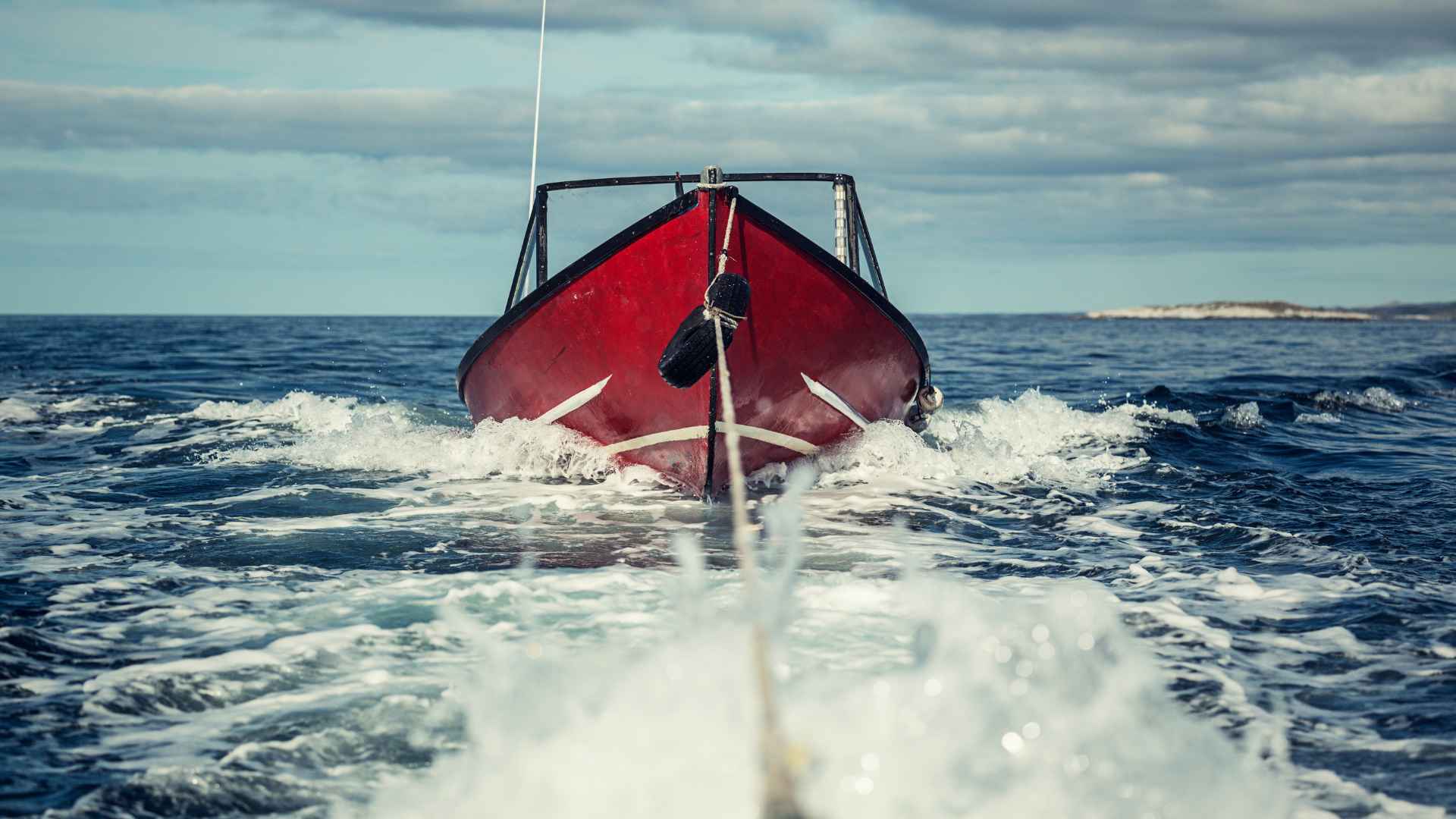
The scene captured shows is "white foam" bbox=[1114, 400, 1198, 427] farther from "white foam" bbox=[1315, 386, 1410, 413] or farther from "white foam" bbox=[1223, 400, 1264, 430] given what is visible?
"white foam" bbox=[1315, 386, 1410, 413]

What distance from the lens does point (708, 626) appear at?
2838 mm

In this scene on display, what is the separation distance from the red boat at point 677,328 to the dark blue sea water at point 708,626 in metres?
0.41

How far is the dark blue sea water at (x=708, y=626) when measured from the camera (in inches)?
108

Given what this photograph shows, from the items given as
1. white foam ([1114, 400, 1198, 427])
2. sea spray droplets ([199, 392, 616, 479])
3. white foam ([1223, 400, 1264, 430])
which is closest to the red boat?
sea spray droplets ([199, 392, 616, 479])

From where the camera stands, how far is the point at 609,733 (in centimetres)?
271

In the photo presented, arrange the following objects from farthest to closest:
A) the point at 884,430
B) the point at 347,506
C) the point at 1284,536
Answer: the point at 884,430, the point at 347,506, the point at 1284,536

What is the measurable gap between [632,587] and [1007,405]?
9358 millimetres

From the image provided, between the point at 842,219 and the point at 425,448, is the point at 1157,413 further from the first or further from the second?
the point at 425,448

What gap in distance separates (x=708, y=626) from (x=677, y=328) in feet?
15.0

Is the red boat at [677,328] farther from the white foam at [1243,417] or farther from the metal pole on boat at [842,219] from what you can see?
the white foam at [1243,417]

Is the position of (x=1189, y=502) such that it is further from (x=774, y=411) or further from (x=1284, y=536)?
(x=774, y=411)

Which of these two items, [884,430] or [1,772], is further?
[884,430]

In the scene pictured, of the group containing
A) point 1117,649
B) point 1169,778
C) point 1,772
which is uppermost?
point 1117,649

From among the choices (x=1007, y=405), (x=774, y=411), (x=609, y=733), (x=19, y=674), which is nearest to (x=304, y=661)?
(x=19, y=674)
